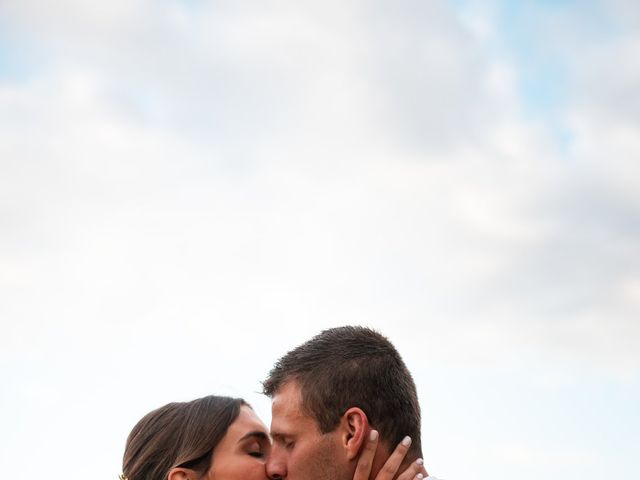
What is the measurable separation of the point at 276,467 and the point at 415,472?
4.31 feet

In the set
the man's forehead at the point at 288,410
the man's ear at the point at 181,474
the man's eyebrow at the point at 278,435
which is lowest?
the man's ear at the point at 181,474

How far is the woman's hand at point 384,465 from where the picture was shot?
715 centimetres

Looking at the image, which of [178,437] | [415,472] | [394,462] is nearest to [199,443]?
[178,437]

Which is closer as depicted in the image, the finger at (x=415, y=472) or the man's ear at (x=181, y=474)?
the finger at (x=415, y=472)

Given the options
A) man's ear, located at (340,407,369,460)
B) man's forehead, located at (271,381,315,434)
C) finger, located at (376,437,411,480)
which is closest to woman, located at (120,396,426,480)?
man's forehead, located at (271,381,315,434)

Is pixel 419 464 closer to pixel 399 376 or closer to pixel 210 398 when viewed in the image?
pixel 399 376

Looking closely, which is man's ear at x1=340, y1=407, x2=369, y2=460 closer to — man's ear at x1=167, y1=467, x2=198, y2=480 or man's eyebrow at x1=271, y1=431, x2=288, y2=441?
man's eyebrow at x1=271, y1=431, x2=288, y2=441

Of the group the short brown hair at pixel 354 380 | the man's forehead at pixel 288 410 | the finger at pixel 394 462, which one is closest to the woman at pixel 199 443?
the man's forehead at pixel 288 410

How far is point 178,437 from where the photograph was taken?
29.3ft

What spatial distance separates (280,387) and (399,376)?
42.3 inches

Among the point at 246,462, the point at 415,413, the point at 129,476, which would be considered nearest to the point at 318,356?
the point at 415,413

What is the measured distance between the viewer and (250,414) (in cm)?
925

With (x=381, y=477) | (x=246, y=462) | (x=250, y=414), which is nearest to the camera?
(x=381, y=477)

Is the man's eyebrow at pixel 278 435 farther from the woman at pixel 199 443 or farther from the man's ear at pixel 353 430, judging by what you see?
the woman at pixel 199 443
